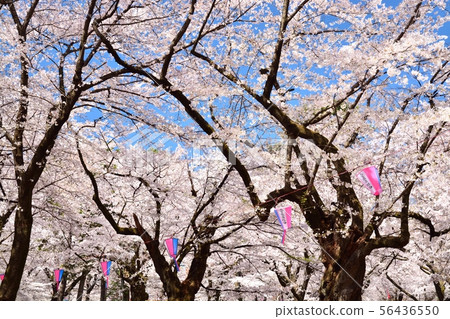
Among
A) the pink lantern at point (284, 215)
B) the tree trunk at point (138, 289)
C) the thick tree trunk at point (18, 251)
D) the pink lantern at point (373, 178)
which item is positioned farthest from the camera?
the tree trunk at point (138, 289)

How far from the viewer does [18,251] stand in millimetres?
6238

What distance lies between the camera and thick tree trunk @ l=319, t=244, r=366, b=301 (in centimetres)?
652

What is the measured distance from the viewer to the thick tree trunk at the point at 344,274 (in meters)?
6.52

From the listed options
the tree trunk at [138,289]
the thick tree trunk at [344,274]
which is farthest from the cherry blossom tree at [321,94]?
the tree trunk at [138,289]

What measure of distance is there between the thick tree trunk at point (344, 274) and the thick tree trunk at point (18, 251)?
5083 millimetres

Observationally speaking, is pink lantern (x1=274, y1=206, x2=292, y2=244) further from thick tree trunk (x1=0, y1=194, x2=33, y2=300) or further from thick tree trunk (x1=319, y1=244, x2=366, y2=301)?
thick tree trunk (x1=0, y1=194, x2=33, y2=300)

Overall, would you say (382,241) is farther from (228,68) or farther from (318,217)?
(228,68)

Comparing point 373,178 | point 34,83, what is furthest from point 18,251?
point 373,178

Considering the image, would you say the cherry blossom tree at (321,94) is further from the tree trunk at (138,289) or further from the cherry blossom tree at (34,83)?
the tree trunk at (138,289)

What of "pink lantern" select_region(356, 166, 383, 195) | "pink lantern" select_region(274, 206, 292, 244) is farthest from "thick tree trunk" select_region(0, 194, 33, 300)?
"pink lantern" select_region(356, 166, 383, 195)

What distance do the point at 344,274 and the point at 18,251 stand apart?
5359mm

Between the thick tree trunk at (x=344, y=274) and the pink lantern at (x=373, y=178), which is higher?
the pink lantern at (x=373, y=178)
